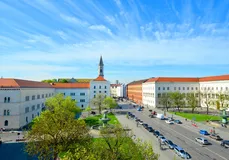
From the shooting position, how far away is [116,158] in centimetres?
1786

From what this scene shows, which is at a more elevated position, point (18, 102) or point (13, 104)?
point (18, 102)

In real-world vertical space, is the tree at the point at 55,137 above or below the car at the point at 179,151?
above

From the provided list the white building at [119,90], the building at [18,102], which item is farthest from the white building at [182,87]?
Answer: the white building at [119,90]

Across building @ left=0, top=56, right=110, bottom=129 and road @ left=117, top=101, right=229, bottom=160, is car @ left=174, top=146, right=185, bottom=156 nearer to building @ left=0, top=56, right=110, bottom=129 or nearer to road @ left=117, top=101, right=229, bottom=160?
road @ left=117, top=101, right=229, bottom=160

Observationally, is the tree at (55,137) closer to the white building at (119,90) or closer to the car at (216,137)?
the car at (216,137)

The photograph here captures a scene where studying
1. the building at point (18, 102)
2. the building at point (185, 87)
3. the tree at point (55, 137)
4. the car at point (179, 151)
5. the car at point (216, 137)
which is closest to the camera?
the tree at point (55, 137)

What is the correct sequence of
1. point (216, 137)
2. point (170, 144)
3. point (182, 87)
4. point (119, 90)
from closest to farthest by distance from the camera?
point (170, 144), point (216, 137), point (182, 87), point (119, 90)

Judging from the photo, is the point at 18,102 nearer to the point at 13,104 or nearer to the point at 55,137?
the point at 13,104

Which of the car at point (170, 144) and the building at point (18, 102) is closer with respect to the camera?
the car at point (170, 144)

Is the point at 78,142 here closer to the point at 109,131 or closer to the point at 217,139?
the point at 109,131

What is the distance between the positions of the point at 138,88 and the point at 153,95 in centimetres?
2789

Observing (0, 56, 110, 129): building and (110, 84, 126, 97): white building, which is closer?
(0, 56, 110, 129): building

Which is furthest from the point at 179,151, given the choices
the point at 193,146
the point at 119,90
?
the point at 119,90

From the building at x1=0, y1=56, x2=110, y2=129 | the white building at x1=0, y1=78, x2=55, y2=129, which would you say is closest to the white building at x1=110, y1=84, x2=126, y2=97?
the building at x1=0, y1=56, x2=110, y2=129
